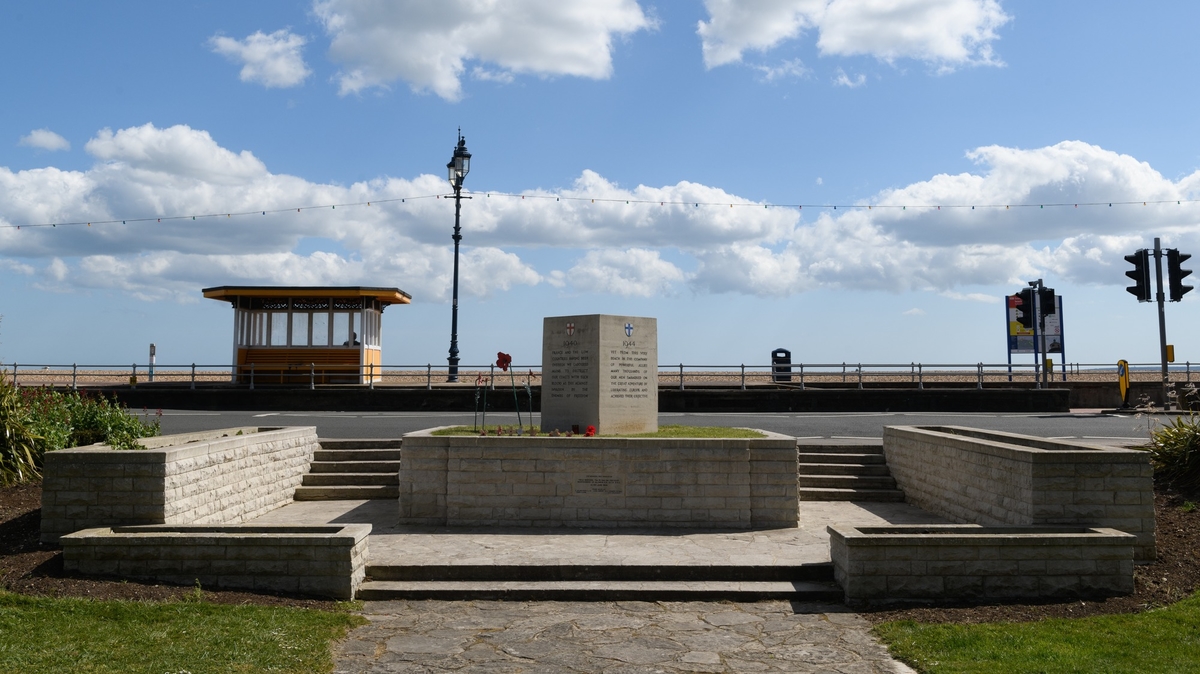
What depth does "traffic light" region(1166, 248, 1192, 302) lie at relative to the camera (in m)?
22.0

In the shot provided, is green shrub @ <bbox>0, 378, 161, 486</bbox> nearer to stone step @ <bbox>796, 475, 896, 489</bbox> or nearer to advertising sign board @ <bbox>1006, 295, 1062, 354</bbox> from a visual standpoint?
stone step @ <bbox>796, 475, 896, 489</bbox>

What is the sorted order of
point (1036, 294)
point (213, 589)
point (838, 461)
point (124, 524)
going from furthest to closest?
point (1036, 294) < point (838, 461) < point (124, 524) < point (213, 589)

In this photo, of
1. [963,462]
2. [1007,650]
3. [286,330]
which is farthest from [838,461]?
[286,330]

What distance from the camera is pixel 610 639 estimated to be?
6844mm

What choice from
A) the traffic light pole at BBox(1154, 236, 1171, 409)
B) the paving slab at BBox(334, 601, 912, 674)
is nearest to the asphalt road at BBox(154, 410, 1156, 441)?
the traffic light pole at BBox(1154, 236, 1171, 409)

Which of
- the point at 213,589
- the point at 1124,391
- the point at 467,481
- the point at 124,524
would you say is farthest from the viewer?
the point at 1124,391

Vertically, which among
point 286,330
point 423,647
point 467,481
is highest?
point 286,330

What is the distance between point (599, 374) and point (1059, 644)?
7.29 m

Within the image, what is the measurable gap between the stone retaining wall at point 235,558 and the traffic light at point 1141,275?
834 inches

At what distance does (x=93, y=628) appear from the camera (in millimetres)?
6832

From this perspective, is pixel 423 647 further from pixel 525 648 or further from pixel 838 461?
pixel 838 461

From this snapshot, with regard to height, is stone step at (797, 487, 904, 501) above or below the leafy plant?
below

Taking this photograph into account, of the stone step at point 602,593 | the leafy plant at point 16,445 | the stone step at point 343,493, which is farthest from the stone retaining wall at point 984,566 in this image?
the leafy plant at point 16,445

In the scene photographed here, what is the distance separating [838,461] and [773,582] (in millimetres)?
5677
